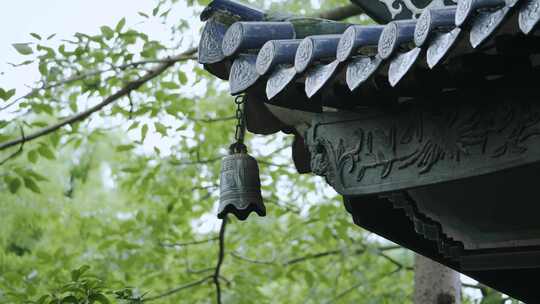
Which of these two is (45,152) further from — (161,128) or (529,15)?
(529,15)

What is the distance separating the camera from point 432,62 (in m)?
2.36

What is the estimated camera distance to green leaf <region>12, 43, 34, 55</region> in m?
6.56

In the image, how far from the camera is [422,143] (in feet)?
9.62

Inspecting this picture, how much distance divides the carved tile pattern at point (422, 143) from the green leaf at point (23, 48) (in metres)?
3.89

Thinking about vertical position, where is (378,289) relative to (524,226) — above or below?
above

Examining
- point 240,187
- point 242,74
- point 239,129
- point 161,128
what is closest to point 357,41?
point 242,74

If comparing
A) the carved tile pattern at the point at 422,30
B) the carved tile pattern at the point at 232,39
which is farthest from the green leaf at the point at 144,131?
the carved tile pattern at the point at 422,30

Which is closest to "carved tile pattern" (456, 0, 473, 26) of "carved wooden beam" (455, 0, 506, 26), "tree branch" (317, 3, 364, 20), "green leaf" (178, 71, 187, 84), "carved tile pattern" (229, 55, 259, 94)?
"carved wooden beam" (455, 0, 506, 26)

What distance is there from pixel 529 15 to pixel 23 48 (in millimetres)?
5078

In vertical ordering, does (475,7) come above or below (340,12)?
below

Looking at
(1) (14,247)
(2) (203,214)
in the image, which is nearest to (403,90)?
(2) (203,214)

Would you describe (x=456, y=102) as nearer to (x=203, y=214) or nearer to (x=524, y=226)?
(x=524, y=226)

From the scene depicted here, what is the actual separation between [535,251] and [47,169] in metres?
11.7

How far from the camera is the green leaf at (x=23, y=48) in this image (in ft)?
21.5
